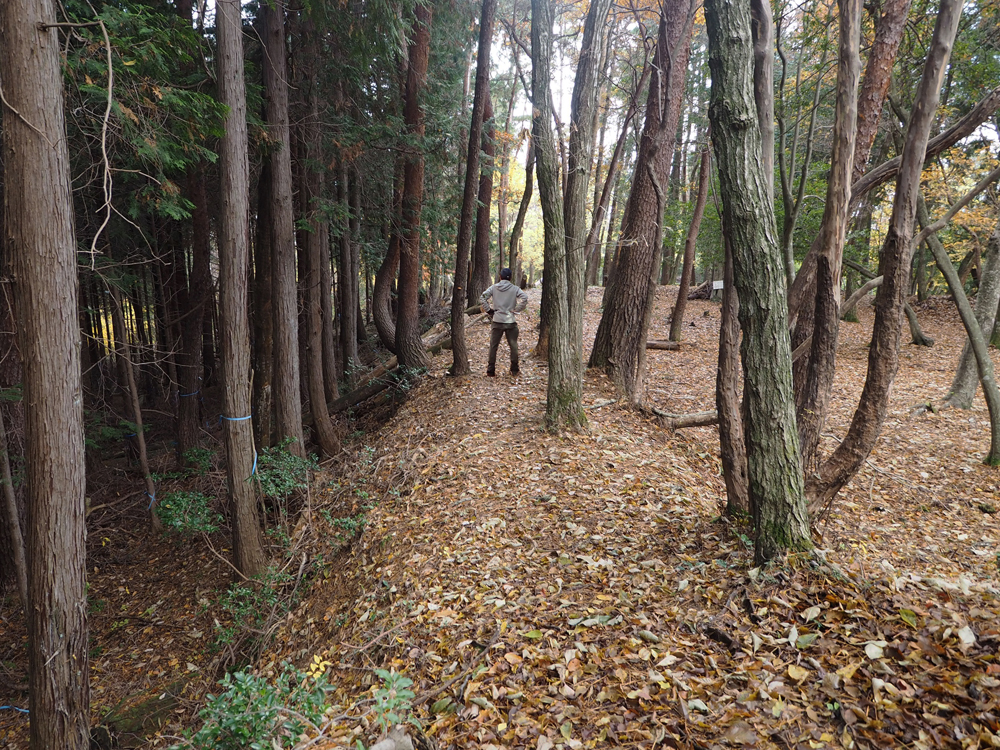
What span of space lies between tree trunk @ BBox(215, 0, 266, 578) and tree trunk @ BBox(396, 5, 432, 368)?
13.1ft

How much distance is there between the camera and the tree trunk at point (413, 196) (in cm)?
972

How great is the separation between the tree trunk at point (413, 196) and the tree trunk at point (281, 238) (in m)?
2.47

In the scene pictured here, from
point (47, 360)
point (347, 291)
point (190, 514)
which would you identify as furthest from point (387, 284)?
point (47, 360)

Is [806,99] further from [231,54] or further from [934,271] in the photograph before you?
[934,271]

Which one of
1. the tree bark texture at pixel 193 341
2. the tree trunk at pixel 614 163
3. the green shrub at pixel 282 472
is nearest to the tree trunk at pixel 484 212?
the tree trunk at pixel 614 163

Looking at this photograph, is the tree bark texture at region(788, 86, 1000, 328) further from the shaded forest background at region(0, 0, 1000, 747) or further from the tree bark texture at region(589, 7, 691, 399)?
the tree bark texture at region(589, 7, 691, 399)

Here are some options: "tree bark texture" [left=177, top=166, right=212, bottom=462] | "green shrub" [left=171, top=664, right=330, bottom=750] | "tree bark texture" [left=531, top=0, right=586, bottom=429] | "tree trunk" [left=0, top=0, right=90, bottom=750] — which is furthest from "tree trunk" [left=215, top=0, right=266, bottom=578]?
"tree bark texture" [left=177, top=166, right=212, bottom=462]

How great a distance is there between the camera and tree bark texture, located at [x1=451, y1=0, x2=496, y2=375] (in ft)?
29.0

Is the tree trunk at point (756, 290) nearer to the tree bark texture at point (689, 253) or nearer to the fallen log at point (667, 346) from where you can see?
the fallen log at point (667, 346)

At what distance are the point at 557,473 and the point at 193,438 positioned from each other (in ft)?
28.5

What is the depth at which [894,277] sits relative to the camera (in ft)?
12.4

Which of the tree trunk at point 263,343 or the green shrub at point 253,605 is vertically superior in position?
the tree trunk at point 263,343

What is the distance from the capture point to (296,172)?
9672mm

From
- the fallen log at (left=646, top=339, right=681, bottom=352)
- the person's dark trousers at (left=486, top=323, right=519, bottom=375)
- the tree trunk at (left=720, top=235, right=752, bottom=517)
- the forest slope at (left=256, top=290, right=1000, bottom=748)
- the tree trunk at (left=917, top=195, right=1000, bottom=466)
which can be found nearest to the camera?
the forest slope at (left=256, top=290, right=1000, bottom=748)
